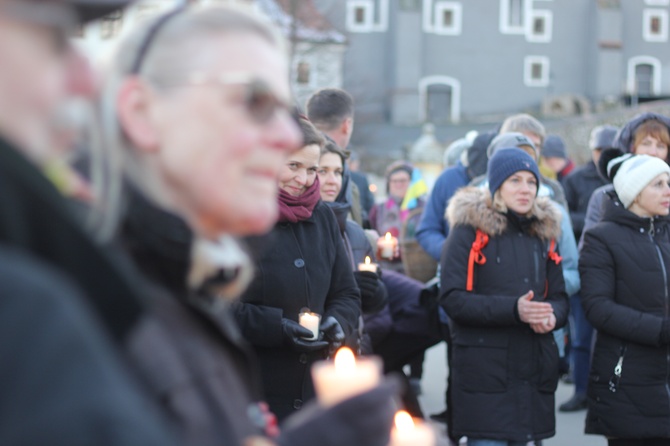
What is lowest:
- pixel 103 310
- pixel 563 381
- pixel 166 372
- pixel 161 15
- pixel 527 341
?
pixel 563 381

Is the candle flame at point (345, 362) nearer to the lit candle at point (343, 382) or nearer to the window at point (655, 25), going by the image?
the lit candle at point (343, 382)

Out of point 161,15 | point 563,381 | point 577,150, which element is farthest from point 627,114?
point 161,15

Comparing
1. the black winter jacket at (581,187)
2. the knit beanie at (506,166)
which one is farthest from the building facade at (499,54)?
the knit beanie at (506,166)

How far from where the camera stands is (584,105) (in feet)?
200

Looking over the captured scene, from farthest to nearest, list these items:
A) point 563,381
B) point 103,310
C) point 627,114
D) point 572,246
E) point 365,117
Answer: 1. point 365,117
2. point 627,114
3. point 563,381
4. point 572,246
5. point 103,310

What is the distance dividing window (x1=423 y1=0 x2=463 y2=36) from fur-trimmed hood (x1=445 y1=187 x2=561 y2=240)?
60607 millimetres

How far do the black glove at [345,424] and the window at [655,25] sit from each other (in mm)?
70011

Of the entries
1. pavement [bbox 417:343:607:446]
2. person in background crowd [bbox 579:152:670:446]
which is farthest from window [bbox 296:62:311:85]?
person in background crowd [bbox 579:152:670:446]

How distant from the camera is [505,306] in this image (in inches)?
236

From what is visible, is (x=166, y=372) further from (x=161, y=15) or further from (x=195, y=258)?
(x=161, y=15)

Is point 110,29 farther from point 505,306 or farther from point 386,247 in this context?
point 386,247

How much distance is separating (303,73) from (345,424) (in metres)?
53.2

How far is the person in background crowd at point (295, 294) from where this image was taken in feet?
15.4

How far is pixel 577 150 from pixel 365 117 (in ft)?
64.6
